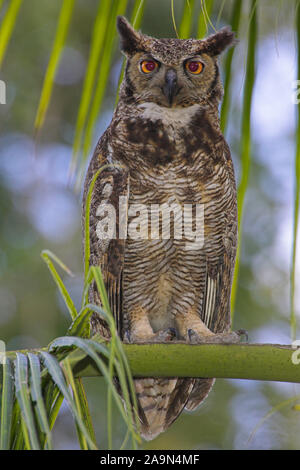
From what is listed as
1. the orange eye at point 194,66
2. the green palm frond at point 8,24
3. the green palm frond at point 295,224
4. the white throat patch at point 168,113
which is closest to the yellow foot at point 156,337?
the white throat patch at point 168,113

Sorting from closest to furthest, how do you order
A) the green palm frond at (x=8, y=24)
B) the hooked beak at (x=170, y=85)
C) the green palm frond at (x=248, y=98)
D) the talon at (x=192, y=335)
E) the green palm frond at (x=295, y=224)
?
the green palm frond at (x=8, y=24)
the green palm frond at (x=295, y=224)
the green palm frond at (x=248, y=98)
the talon at (x=192, y=335)
the hooked beak at (x=170, y=85)

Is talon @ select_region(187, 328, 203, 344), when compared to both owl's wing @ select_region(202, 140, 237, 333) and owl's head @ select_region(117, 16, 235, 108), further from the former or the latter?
owl's head @ select_region(117, 16, 235, 108)

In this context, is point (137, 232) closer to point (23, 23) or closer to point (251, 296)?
point (251, 296)

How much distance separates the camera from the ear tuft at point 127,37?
274 cm

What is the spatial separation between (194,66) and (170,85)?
17cm

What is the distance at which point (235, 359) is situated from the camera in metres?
1.39

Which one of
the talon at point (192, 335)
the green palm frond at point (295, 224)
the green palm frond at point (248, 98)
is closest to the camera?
the green palm frond at point (295, 224)

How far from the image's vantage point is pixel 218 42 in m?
2.80

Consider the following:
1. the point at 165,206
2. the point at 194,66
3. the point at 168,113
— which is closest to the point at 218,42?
the point at 194,66

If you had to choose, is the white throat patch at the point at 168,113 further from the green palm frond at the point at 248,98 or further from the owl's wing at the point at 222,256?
the green palm frond at the point at 248,98

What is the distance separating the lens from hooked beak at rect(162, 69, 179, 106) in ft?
8.86

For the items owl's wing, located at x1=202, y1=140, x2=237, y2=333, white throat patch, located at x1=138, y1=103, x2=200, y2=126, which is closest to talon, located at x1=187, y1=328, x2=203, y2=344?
owl's wing, located at x1=202, y1=140, x2=237, y2=333

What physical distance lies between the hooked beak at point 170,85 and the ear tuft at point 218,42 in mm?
212

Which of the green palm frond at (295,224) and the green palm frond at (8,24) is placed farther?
the green palm frond at (295,224)
